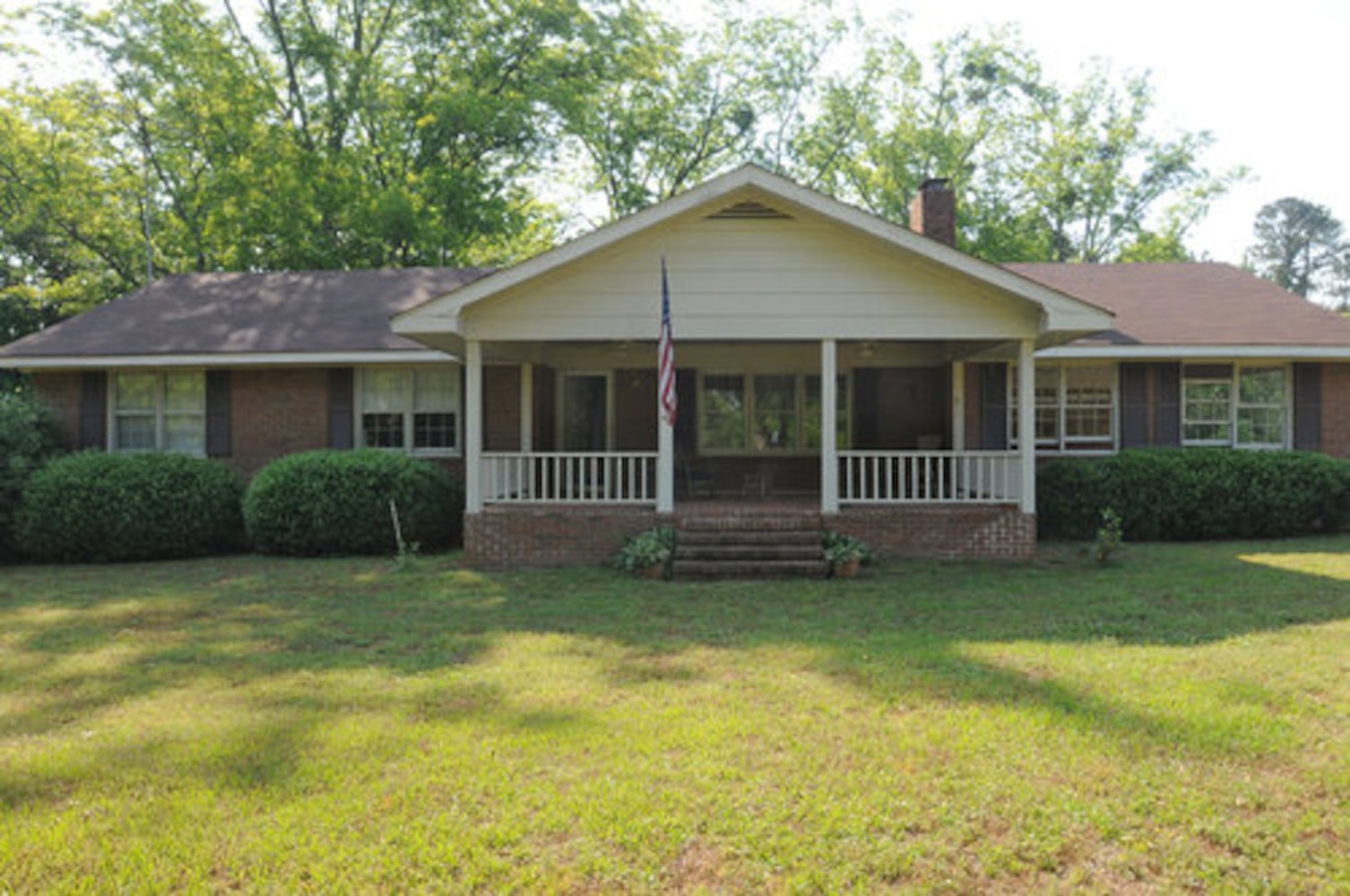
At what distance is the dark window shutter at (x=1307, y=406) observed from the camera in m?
14.7

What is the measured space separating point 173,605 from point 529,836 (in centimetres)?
723

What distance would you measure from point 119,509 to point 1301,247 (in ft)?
276

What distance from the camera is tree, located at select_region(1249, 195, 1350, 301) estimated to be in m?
69.4

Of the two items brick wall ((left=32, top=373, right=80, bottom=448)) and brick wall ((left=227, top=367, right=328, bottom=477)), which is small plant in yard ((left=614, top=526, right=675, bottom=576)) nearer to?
brick wall ((left=227, top=367, right=328, bottom=477))

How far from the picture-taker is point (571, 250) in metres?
10.9

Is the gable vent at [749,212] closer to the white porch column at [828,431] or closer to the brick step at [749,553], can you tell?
the white porch column at [828,431]

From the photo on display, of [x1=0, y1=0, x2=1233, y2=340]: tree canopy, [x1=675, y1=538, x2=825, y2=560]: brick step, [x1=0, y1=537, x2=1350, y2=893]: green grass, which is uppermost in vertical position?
[x1=0, y1=0, x2=1233, y2=340]: tree canopy

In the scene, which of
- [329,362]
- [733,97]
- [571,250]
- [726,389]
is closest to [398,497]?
[329,362]

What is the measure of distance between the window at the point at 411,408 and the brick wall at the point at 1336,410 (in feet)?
47.5

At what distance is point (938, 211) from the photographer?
589 inches

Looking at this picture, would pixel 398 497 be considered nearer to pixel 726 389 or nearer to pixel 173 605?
pixel 173 605

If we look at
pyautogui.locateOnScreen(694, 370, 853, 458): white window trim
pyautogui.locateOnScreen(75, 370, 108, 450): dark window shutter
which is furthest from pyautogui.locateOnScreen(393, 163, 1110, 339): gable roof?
pyautogui.locateOnScreen(75, 370, 108, 450): dark window shutter

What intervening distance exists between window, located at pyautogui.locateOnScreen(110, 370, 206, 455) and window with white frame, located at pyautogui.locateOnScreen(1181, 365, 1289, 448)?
54.7 ft

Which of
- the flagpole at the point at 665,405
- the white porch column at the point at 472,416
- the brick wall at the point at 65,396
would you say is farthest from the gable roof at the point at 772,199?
the brick wall at the point at 65,396
